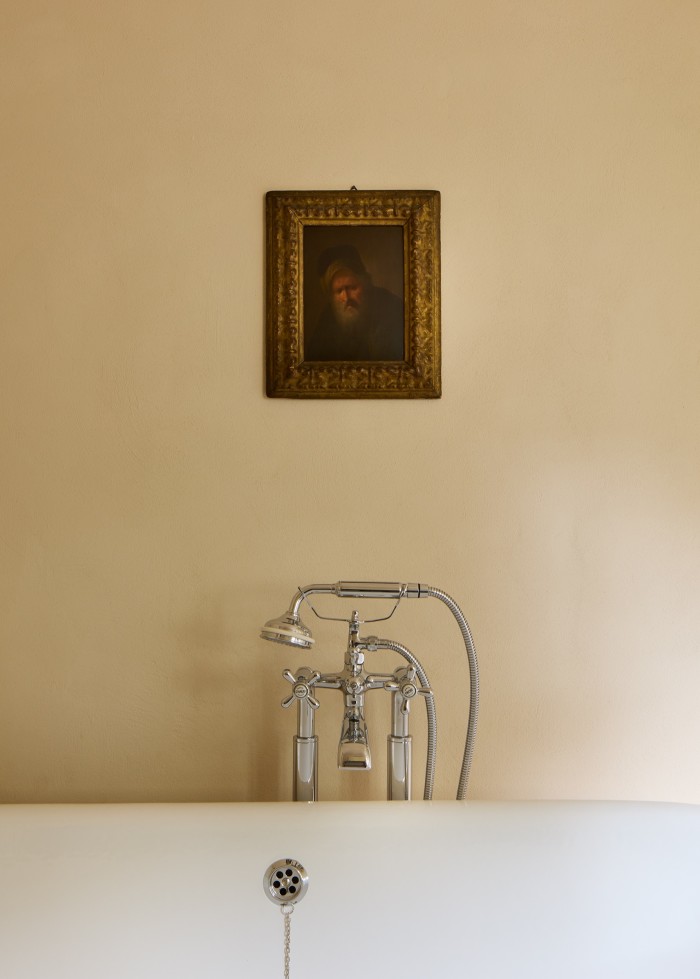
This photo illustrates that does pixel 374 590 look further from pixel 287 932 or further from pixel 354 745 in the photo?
pixel 287 932

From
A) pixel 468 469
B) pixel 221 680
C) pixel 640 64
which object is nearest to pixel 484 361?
pixel 468 469

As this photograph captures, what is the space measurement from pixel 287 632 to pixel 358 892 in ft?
1.26

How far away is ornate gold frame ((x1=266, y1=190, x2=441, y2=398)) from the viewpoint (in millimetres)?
1314

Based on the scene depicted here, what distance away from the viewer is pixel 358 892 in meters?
1.09

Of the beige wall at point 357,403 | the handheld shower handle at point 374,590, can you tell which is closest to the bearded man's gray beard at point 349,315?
the beige wall at point 357,403

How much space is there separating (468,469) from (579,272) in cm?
40

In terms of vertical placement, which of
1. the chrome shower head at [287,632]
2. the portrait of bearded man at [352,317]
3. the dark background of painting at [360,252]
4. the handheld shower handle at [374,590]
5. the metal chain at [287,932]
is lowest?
the metal chain at [287,932]

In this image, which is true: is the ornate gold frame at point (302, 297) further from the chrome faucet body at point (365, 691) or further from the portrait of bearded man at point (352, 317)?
the chrome faucet body at point (365, 691)

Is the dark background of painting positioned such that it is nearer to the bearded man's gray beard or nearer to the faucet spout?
the bearded man's gray beard

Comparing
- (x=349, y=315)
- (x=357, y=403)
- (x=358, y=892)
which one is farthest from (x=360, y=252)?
(x=358, y=892)

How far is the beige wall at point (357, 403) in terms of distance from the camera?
4.34 feet

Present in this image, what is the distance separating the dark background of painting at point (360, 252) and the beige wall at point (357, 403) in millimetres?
82

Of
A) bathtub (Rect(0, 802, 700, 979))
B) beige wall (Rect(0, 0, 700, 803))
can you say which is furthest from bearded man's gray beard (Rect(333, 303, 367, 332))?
bathtub (Rect(0, 802, 700, 979))

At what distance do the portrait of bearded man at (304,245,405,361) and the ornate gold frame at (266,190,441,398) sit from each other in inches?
0.6
